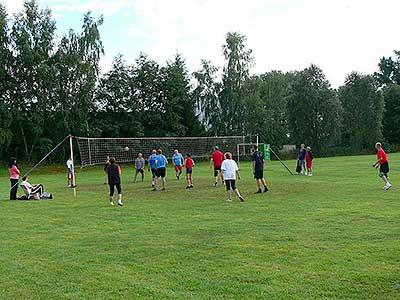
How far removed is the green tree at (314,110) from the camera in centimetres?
5900

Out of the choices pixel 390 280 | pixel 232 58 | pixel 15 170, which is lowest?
pixel 390 280

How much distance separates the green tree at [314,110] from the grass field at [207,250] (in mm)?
44940

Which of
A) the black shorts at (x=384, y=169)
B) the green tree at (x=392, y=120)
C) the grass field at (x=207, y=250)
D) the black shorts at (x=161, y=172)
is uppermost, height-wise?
the green tree at (x=392, y=120)

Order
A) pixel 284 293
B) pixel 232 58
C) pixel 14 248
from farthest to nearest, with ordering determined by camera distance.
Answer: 1. pixel 232 58
2. pixel 14 248
3. pixel 284 293

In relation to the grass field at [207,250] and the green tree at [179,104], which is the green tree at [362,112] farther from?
the grass field at [207,250]

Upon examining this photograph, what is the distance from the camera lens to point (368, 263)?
7.22 metres

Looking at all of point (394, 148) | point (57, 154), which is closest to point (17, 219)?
point (57, 154)

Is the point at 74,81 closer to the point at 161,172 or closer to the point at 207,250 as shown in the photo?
the point at 161,172

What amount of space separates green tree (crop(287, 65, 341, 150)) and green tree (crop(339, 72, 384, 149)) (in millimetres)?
4478

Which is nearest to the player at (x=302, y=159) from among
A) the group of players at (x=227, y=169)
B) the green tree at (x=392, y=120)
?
the group of players at (x=227, y=169)

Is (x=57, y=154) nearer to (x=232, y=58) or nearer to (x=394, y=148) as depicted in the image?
(x=232, y=58)

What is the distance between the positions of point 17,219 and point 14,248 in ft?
13.3

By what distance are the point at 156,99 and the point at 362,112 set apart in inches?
1136

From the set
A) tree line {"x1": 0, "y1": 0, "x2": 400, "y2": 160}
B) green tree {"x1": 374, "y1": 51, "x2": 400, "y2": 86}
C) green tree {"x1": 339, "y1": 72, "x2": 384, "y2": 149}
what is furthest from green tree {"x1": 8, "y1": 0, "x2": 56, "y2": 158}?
green tree {"x1": 374, "y1": 51, "x2": 400, "y2": 86}
